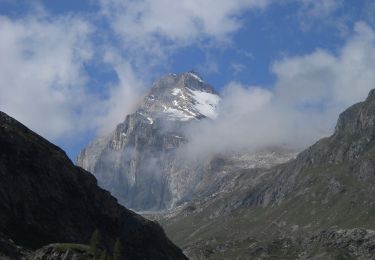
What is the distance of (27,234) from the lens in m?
196

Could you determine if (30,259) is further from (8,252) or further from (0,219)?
(0,219)

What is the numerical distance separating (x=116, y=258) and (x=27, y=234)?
37183mm

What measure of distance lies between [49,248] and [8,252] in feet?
30.5

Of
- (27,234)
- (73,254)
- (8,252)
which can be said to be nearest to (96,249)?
(73,254)

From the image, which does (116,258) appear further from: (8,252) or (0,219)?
(0,219)

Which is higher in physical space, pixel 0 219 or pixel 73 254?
pixel 0 219

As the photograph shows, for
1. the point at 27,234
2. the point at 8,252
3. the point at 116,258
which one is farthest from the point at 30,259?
the point at 27,234

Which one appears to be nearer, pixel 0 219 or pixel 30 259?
pixel 30 259

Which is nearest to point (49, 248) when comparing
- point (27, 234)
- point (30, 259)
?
point (30, 259)

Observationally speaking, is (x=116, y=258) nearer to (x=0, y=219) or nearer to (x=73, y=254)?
(x=73, y=254)

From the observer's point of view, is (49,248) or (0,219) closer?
(49,248)

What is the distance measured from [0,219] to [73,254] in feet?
134

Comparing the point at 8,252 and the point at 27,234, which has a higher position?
the point at 27,234

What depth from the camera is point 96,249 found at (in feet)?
545
